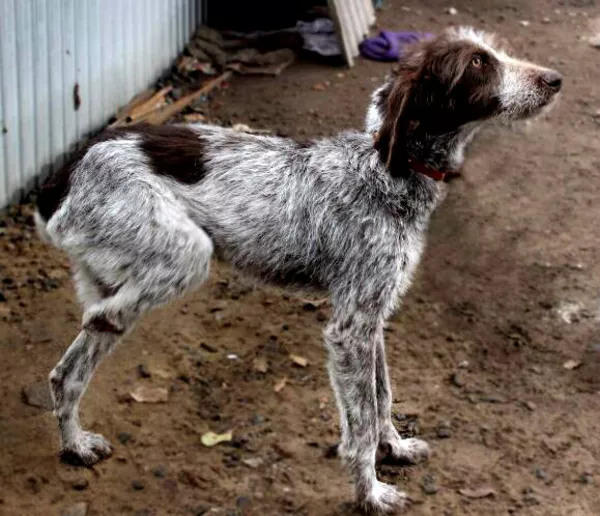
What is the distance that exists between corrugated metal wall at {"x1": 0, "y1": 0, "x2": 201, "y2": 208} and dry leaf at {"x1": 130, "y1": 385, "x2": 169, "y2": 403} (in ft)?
6.80

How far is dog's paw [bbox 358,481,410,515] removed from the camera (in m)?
4.27

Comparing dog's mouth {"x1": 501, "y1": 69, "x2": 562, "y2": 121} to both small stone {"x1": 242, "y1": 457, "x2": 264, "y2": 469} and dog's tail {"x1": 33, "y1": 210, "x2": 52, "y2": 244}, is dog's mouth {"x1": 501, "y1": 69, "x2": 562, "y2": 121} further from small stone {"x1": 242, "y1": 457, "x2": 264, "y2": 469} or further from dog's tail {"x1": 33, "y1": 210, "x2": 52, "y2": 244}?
dog's tail {"x1": 33, "y1": 210, "x2": 52, "y2": 244}

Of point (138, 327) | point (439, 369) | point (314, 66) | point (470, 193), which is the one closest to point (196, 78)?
point (314, 66)

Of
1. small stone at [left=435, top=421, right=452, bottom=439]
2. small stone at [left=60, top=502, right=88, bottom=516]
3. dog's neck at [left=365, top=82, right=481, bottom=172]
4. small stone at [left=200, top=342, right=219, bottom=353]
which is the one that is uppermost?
dog's neck at [left=365, top=82, right=481, bottom=172]

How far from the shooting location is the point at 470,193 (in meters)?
6.91

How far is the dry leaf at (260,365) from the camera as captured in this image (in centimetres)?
531

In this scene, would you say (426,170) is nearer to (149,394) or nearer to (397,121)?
(397,121)

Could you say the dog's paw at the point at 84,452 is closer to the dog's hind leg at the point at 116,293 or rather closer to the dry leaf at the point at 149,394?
the dog's hind leg at the point at 116,293

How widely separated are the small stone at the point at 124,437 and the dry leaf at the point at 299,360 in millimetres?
1052

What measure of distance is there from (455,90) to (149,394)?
7.21 feet

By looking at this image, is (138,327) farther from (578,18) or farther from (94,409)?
(578,18)

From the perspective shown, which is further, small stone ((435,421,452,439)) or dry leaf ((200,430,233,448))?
small stone ((435,421,452,439))

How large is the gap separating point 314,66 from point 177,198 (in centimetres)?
525

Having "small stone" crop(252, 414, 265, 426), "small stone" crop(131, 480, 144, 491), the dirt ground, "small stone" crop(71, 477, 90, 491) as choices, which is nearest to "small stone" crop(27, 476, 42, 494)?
the dirt ground
